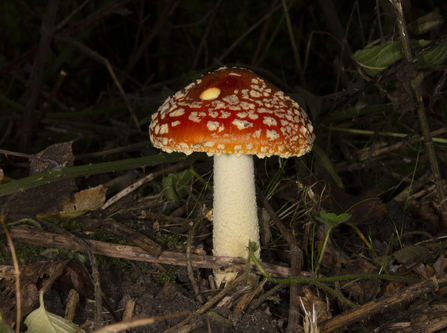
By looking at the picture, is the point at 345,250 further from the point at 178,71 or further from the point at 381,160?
the point at 178,71

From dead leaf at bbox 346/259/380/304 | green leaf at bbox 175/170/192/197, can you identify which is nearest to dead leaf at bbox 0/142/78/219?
green leaf at bbox 175/170/192/197

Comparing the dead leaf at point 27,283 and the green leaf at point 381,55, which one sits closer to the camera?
the dead leaf at point 27,283

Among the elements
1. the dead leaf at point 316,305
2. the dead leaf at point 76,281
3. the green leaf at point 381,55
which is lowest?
the dead leaf at point 316,305

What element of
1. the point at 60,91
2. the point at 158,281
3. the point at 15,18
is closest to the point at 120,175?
the point at 158,281

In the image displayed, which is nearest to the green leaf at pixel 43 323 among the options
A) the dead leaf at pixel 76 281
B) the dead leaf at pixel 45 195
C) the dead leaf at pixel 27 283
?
the dead leaf at pixel 27 283

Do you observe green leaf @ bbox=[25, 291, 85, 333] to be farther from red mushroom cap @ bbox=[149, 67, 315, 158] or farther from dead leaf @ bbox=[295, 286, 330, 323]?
dead leaf @ bbox=[295, 286, 330, 323]

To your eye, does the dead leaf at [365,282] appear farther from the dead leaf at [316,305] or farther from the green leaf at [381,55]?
the green leaf at [381,55]

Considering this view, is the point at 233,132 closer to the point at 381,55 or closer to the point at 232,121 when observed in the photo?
the point at 232,121
